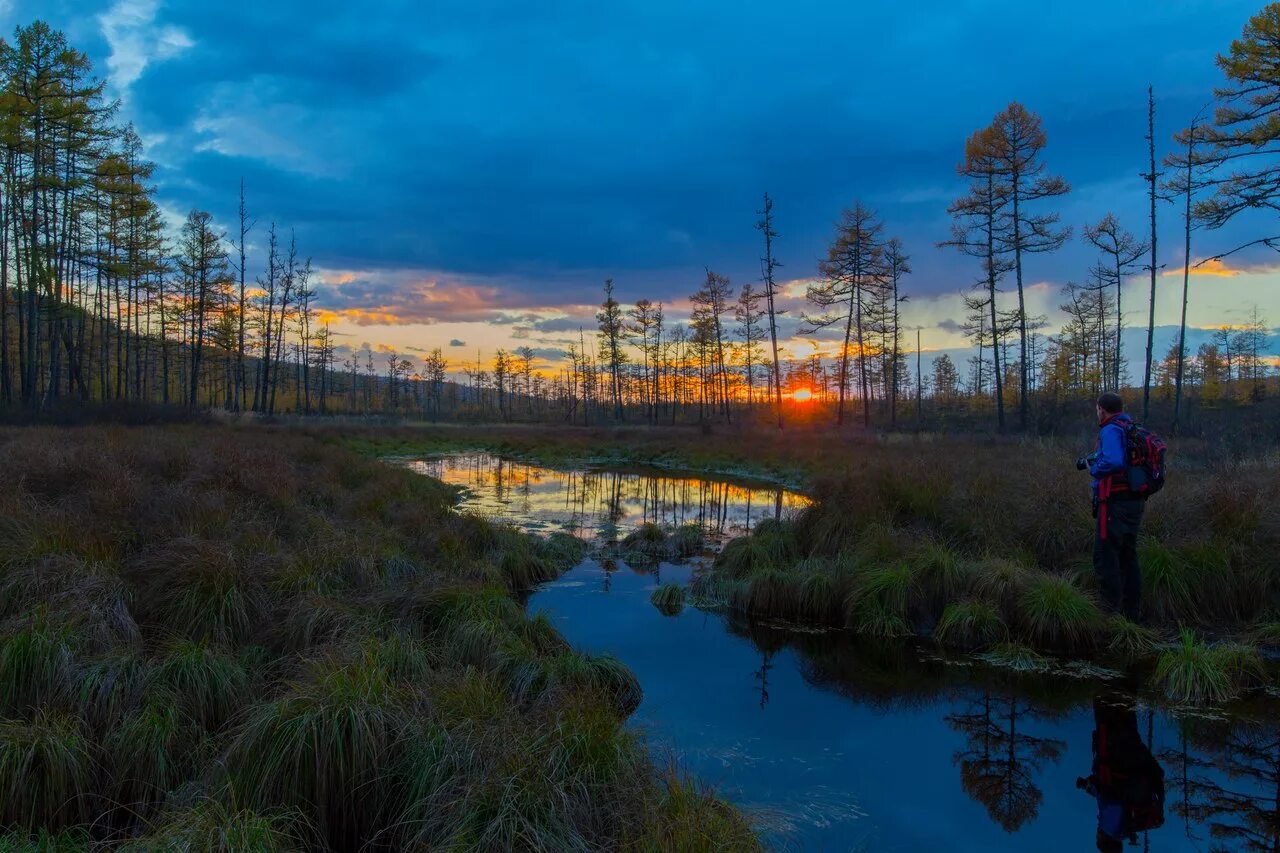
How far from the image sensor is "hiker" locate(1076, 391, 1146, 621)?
7.57 meters

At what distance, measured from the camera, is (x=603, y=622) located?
879 cm

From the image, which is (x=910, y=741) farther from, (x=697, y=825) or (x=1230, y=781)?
(x=697, y=825)

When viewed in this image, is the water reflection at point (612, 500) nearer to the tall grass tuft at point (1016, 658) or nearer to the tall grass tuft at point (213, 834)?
the tall grass tuft at point (1016, 658)

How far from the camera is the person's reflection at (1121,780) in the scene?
4.58 m

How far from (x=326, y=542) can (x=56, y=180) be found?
27570mm

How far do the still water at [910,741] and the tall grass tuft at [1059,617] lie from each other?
29.1 inches

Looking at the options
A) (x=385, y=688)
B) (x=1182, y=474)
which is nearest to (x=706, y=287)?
(x=1182, y=474)

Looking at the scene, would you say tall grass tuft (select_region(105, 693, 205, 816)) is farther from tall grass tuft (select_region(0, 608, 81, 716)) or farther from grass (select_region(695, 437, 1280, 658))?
grass (select_region(695, 437, 1280, 658))

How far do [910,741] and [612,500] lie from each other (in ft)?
48.8

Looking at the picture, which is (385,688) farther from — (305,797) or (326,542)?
(326,542)

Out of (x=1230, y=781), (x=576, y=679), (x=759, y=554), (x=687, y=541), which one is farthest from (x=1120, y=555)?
(x=687, y=541)

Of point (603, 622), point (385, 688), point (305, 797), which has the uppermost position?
point (385, 688)

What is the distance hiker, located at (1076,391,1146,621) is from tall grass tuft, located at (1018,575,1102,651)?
0.36m

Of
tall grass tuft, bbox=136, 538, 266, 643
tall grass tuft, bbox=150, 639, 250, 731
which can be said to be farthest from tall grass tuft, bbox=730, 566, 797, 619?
tall grass tuft, bbox=150, 639, 250, 731
